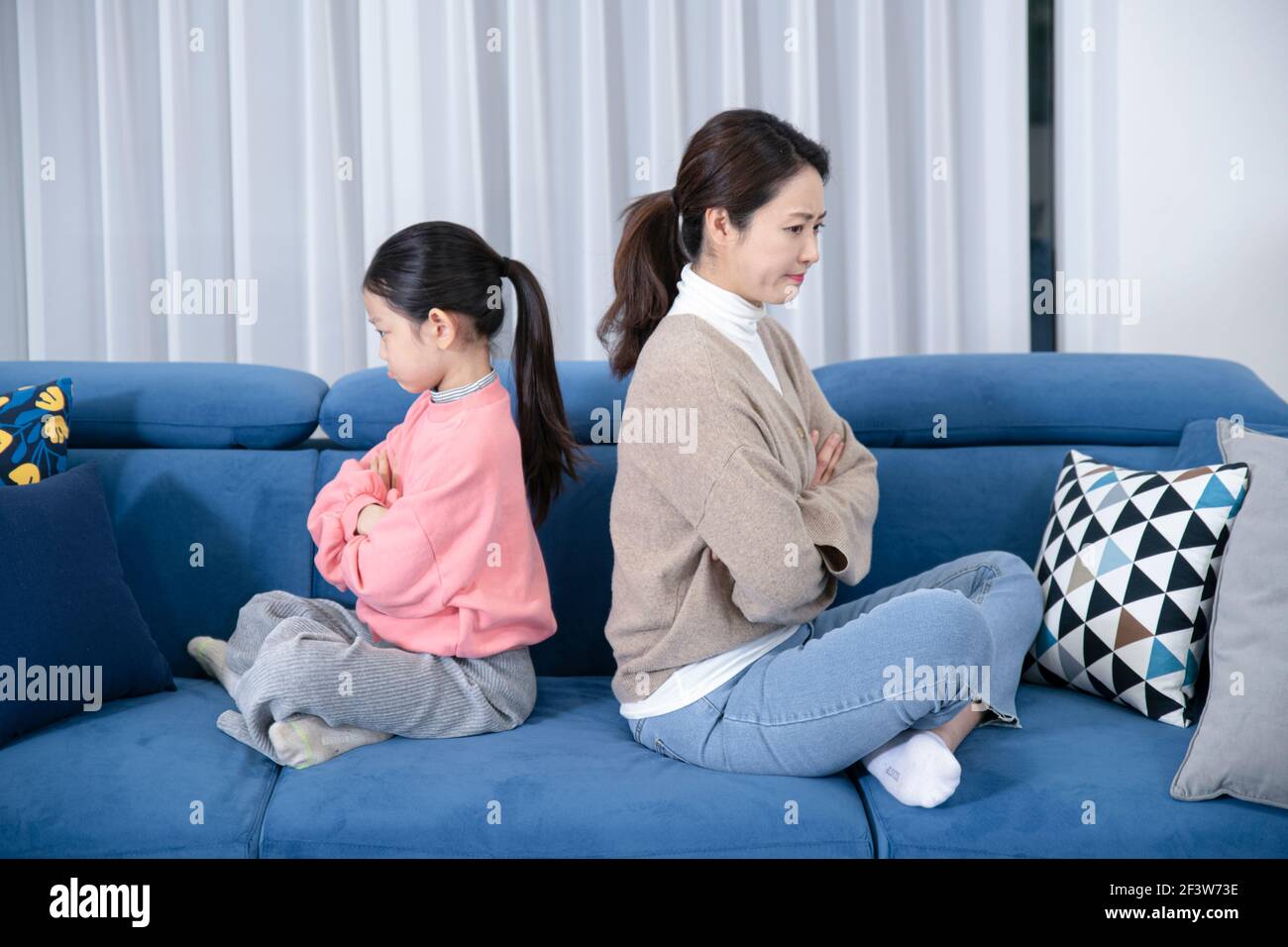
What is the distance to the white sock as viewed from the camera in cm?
133

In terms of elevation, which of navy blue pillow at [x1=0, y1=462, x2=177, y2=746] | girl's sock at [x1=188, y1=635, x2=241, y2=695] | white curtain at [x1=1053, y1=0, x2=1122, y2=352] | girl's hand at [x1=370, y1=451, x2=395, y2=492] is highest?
white curtain at [x1=1053, y1=0, x2=1122, y2=352]

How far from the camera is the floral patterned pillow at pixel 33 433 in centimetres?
170

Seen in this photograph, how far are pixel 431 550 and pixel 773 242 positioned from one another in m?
0.64

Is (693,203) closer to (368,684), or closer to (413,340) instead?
(413,340)

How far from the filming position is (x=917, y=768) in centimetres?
135

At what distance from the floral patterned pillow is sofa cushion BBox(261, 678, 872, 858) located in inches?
26.9

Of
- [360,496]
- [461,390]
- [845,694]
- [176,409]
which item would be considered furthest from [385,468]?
[845,694]

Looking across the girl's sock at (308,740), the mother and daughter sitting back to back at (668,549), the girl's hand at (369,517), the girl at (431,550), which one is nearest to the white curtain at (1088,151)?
the mother and daughter sitting back to back at (668,549)

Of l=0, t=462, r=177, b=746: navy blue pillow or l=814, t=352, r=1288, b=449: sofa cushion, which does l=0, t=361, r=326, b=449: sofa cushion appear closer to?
l=0, t=462, r=177, b=746: navy blue pillow

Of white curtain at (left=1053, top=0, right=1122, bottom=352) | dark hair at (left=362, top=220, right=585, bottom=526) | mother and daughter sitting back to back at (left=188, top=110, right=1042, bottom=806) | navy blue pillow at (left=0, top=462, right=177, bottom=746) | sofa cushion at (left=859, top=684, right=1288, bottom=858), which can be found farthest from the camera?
white curtain at (left=1053, top=0, right=1122, bottom=352)

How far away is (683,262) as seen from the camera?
1.68 meters

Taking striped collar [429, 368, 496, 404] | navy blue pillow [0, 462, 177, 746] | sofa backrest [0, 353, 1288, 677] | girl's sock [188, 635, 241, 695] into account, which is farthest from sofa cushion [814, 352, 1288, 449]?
navy blue pillow [0, 462, 177, 746]
